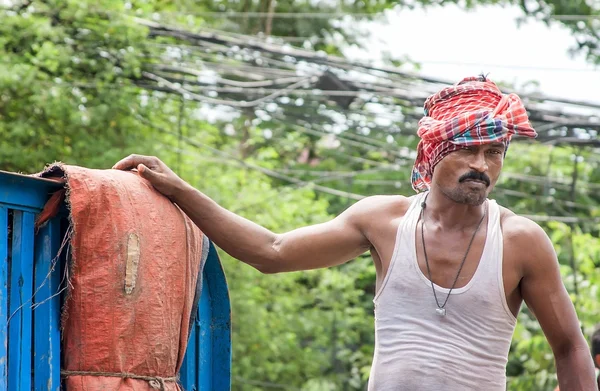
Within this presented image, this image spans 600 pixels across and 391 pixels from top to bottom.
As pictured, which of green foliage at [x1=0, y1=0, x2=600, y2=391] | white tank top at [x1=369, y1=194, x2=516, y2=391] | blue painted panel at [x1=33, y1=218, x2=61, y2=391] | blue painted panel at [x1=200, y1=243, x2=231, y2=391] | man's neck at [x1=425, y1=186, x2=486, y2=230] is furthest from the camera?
green foliage at [x1=0, y1=0, x2=600, y2=391]

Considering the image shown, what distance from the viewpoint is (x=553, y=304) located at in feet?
10.2

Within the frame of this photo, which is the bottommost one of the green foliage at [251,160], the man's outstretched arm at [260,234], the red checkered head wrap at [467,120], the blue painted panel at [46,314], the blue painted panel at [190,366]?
the green foliage at [251,160]

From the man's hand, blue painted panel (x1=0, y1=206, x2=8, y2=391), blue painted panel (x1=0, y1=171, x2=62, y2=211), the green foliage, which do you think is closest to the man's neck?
the man's hand

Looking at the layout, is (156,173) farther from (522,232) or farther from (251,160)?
(251,160)

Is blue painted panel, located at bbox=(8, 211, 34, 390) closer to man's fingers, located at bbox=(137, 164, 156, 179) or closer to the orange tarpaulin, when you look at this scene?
the orange tarpaulin

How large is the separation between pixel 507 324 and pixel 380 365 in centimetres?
40

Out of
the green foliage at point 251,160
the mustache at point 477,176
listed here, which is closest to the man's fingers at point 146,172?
the mustache at point 477,176

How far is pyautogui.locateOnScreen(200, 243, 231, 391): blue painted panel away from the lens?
3.63m

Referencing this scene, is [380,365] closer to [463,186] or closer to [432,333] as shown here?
[432,333]

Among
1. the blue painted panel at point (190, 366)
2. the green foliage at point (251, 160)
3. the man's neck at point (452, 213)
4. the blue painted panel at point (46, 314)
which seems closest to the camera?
the blue painted panel at point (46, 314)

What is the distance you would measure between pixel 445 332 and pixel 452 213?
1.26ft

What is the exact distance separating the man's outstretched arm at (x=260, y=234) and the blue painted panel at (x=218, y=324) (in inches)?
13.9

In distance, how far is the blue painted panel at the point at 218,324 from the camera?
3.63 meters

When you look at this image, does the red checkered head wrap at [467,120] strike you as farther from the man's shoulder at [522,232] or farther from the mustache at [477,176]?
the man's shoulder at [522,232]
